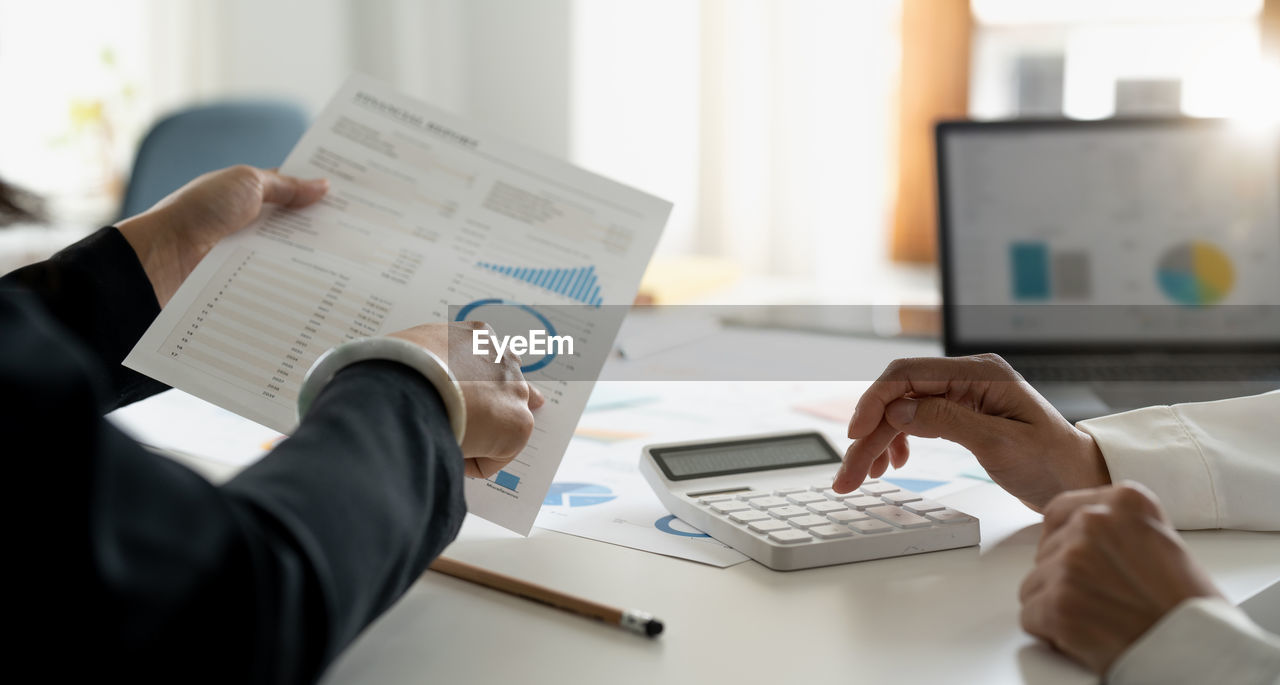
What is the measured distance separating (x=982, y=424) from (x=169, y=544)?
0.51 m

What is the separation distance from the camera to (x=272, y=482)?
0.44m

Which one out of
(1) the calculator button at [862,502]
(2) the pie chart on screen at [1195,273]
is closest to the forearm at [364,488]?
(1) the calculator button at [862,502]

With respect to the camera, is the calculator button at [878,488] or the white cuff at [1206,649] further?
the calculator button at [878,488]

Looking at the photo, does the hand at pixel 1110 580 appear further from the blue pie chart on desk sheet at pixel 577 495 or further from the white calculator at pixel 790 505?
the blue pie chart on desk sheet at pixel 577 495

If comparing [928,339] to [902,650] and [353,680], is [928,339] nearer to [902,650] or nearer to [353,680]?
[902,650]

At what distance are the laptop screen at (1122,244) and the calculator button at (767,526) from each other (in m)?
0.66

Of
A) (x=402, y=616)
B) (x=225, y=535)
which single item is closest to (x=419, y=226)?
(x=402, y=616)

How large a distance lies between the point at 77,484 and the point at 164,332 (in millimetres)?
415

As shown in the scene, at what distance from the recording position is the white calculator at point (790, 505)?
637 mm

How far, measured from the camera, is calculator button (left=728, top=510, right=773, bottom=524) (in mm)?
667

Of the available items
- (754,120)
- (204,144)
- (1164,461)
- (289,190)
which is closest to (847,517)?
(1164,461)

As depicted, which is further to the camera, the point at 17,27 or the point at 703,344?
the point at 17,27

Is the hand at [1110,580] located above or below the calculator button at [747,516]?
above

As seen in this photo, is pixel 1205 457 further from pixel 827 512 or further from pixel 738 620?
pixel 738 620
